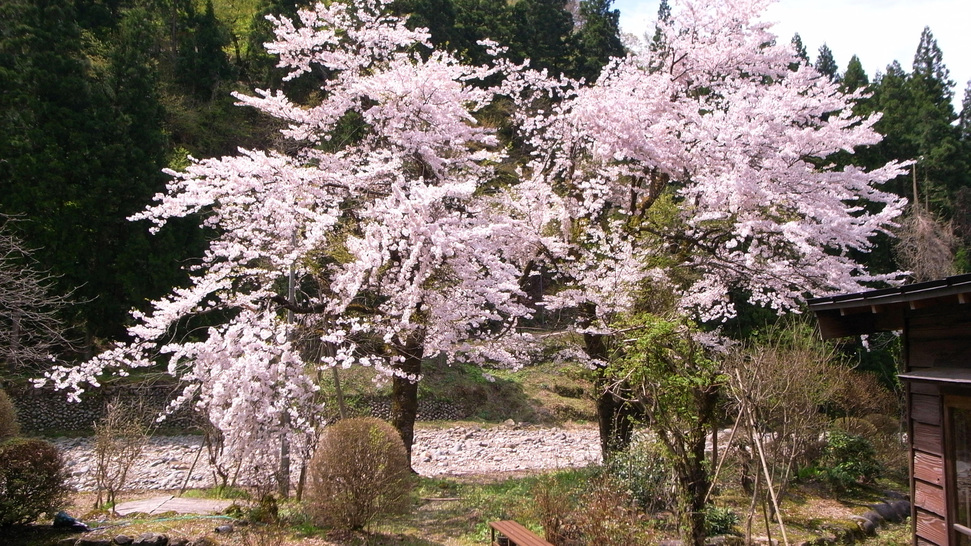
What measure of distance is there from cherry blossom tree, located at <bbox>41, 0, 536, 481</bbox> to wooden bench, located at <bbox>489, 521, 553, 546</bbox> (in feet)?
7.54

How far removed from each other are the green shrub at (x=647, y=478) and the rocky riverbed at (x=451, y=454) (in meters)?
5.14

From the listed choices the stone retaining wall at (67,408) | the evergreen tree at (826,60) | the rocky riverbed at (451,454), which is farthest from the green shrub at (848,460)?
the evergreen tree at (826,60)

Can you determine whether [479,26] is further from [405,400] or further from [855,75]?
[405,400]

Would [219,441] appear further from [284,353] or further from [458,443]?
[458,443]

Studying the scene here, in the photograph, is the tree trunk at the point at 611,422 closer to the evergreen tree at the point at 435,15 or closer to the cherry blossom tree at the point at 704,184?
the cherry blossom tree at the point at 704,184

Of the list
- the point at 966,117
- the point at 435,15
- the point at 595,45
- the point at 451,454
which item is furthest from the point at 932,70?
the point at 451,454

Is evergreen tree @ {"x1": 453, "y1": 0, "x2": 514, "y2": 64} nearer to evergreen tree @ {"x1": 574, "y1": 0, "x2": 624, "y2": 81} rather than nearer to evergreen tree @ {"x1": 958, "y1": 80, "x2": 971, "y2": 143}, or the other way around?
evergreen tree @ {"x1": 574, "y1": 0, "x2": 624, "y2": 81}

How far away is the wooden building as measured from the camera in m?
3.79

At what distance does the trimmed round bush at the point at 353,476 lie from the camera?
247 inches

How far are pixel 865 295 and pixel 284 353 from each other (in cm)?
506

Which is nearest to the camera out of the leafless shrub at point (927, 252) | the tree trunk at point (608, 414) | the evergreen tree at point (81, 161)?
the tree trunk at point (608, 414)

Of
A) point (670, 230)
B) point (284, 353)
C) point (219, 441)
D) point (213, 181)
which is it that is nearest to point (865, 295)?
point (284, 353)

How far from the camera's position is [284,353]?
6418 mm

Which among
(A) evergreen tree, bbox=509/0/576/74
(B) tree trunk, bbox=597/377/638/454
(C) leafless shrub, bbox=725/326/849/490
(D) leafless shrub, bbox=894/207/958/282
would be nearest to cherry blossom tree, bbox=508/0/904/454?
(B) tree trunk, bbox=597/377/638/454
